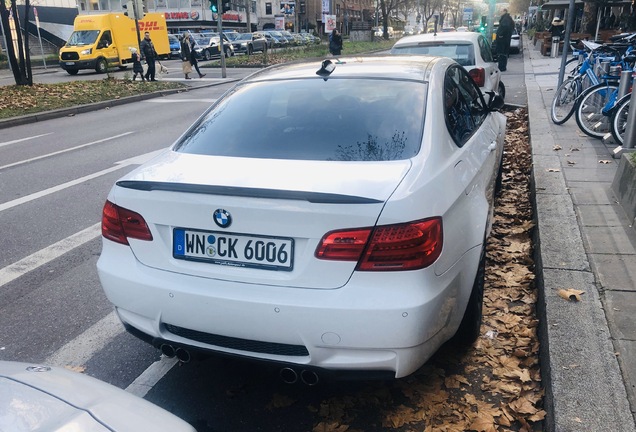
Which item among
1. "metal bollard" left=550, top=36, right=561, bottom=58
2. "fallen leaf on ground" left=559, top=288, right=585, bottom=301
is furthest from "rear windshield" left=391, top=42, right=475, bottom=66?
"metal bollard" left=550, top=36, right=561, bottom=58

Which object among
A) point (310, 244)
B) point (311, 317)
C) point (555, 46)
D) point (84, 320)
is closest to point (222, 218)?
point (310, 244)

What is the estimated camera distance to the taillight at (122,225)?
8.88 feet

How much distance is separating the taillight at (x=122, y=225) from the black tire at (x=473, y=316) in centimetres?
172

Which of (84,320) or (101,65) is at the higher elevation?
(84,320)

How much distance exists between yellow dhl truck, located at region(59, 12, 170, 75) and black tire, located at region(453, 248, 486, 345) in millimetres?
28326

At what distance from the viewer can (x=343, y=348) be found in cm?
241

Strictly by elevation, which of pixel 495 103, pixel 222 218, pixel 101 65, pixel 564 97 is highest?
pixel 495 103

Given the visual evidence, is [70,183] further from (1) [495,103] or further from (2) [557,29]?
(2) [557,29]

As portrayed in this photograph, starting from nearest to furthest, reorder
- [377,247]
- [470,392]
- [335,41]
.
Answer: [377,247]
[470,392]
[335,41]

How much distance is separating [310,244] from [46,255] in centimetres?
355

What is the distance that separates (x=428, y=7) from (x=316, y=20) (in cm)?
1936

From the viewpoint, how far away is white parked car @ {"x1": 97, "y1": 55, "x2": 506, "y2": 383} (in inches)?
93.4

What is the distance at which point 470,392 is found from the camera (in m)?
2.99

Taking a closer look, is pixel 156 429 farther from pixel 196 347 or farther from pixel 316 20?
pixel 316 20
